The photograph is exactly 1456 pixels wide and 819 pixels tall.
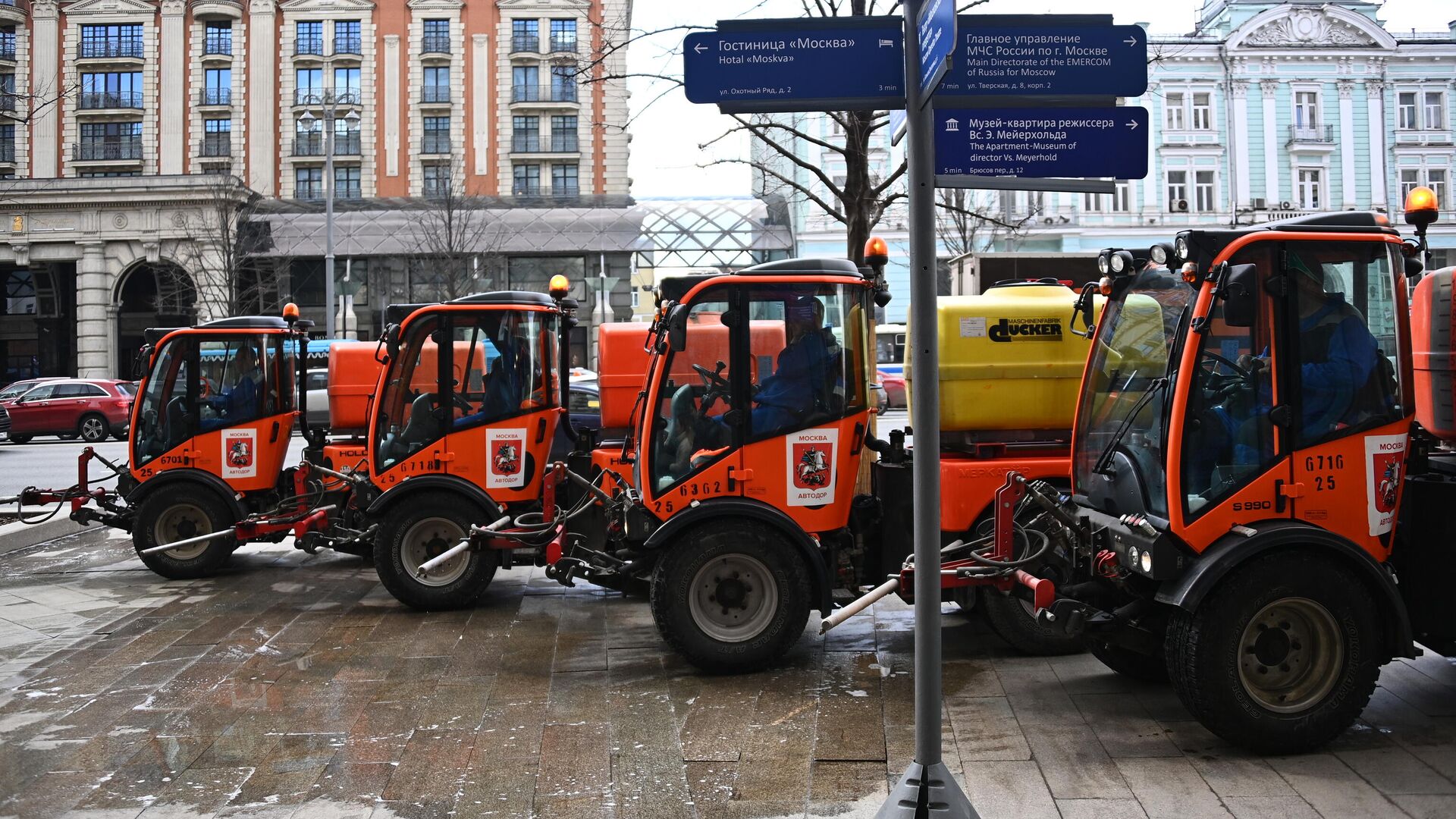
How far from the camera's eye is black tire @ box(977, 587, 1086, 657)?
745cm

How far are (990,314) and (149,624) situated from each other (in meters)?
6.21

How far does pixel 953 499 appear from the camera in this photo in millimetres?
7039

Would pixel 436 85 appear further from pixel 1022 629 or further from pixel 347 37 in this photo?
pixel 1022 629

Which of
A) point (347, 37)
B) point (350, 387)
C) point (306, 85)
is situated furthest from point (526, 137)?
point (350, 387)

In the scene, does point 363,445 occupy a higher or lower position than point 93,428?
lower

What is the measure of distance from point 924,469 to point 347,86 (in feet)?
159

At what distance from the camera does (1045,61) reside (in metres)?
5.53

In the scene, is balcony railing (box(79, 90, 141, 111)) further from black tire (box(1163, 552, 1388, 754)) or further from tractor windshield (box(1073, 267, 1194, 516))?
black tire (box(1163, 552, 1388, 754))

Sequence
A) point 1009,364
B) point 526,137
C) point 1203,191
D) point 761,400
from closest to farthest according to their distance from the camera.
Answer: point 761,400, point 1009,364, point 1203,191, point 526,137

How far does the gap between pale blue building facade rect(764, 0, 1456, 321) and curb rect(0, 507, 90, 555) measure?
32588 mm

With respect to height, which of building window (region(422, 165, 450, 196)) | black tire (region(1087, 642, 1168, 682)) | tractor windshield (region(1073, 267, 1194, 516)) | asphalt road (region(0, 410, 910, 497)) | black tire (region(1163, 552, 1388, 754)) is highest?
building window (region(422, 165, 450, 196))

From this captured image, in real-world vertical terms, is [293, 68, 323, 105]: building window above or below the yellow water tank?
above

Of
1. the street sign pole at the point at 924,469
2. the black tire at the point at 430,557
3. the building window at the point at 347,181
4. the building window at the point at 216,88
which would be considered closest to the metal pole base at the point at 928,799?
the street sign pole at the point at 924,469

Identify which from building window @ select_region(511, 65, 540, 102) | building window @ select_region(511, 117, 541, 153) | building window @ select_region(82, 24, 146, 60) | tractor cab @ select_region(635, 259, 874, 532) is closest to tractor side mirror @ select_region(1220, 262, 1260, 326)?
tractor cab @ select_region(635, 259, 874, 532)
